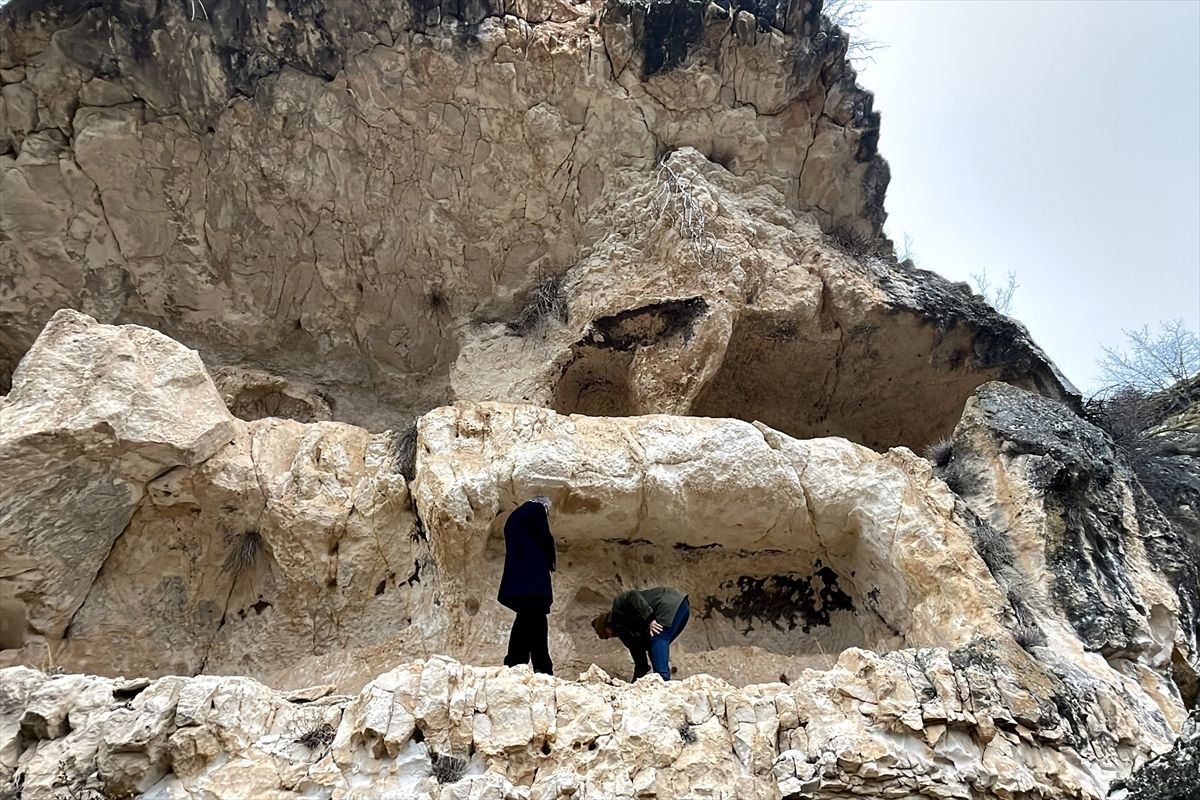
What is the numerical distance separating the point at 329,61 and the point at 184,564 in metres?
4.38

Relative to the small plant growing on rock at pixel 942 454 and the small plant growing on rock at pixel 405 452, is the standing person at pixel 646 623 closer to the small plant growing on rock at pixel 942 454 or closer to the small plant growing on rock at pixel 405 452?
the small plant growing on rock at pixel 405 452

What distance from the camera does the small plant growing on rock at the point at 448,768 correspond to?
11.0ft

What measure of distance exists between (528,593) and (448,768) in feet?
3.56

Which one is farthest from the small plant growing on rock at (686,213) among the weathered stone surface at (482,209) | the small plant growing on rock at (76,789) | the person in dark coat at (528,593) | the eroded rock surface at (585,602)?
the small plant growing on rock at (76,789)

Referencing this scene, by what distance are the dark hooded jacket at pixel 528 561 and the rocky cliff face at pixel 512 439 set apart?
47 cm

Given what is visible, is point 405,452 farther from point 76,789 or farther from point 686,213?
point 686,213

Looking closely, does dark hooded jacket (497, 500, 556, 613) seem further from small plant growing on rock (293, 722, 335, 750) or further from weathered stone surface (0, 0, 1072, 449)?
weathered stone surface (0, 0, 1072, 449)

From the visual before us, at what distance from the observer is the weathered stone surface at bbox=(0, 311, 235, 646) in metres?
4.50

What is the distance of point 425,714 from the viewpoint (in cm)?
352

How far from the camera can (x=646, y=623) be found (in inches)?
183

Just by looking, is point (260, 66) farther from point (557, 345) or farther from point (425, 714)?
point (425, 714)

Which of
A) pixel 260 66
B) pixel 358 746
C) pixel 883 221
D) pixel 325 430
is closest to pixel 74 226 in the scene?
pixel 260 66

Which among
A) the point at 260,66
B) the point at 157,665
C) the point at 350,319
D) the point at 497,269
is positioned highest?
the point at 260,66

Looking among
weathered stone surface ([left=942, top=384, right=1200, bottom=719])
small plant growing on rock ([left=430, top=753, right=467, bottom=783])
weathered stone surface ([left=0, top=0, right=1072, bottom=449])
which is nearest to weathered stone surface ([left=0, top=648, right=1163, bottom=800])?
small plant growing on rock ([left=430, top=753, right=467, bottom=783])
